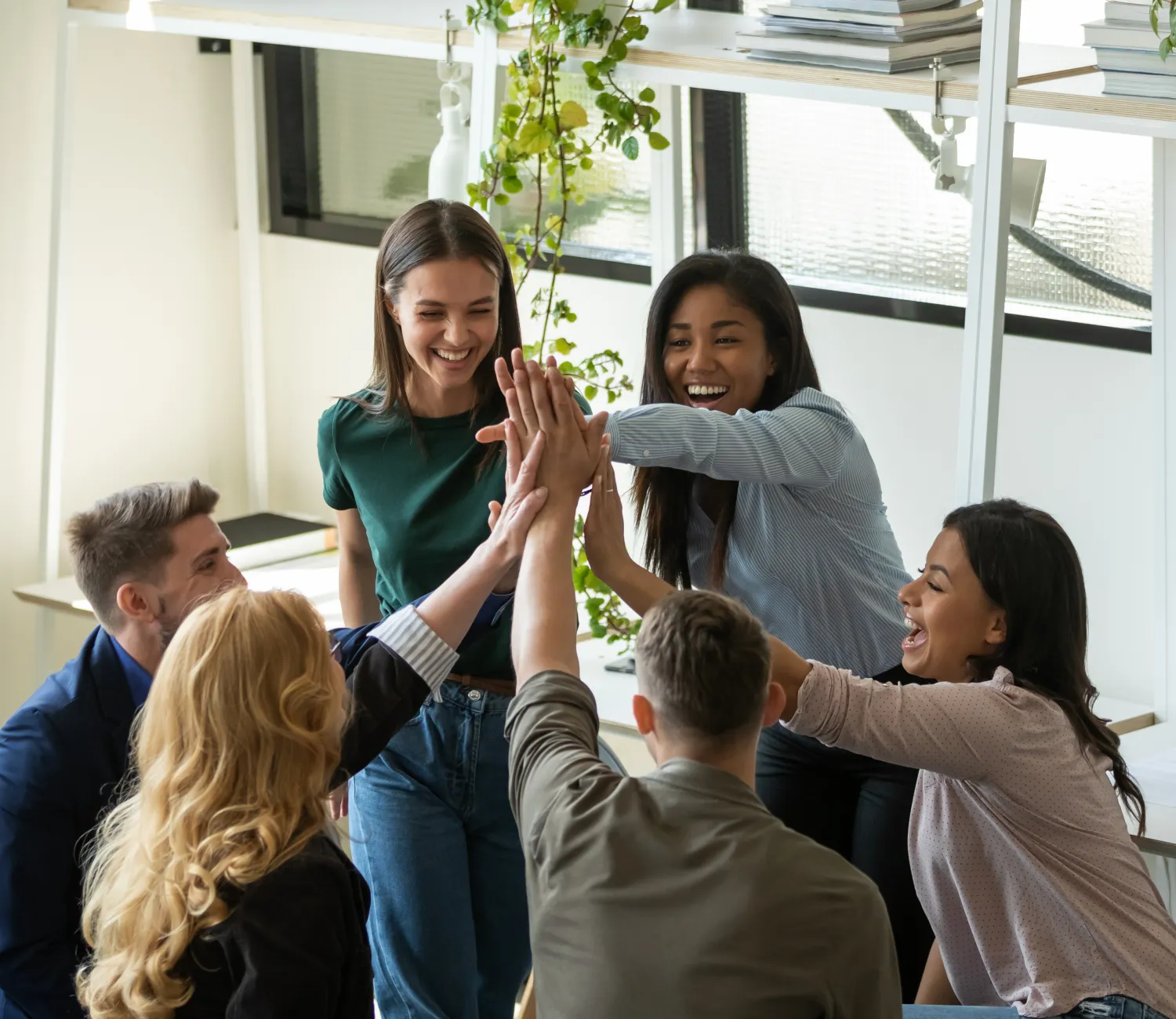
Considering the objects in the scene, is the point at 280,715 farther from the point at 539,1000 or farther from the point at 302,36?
the point at 302,36

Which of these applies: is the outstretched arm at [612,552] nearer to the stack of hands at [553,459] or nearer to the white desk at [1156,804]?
the stack of hands at [553,459]

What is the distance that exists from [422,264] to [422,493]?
296mm

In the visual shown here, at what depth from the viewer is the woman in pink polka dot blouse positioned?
1641 millimetres

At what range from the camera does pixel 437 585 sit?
1.98 meters

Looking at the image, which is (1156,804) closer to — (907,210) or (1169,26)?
(1169,26)

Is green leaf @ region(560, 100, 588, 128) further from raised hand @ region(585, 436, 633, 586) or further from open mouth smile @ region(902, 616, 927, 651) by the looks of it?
open mouth smile @ region(902, 616, 927, 651)

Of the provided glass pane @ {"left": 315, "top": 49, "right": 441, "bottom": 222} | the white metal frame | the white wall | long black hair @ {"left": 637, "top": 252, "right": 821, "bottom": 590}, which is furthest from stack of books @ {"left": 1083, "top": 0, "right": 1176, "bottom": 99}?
the white metal frame

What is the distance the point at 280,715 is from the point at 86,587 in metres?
0.52

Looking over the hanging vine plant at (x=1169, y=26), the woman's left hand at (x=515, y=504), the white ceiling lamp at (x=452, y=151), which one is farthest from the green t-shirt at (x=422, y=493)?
the white ceiling lamp at (x=452, y=151)

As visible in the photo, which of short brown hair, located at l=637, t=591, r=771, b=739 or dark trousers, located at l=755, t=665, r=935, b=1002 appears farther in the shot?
dark trousers, located at l=755, t=665, r=935, b=1002

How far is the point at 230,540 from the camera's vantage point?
3.84m

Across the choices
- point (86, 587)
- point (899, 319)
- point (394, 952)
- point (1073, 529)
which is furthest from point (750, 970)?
point (899, 319)

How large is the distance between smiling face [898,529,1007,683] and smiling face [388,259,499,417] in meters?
0.63

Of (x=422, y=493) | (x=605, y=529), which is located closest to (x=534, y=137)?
(x=422, y=493)
